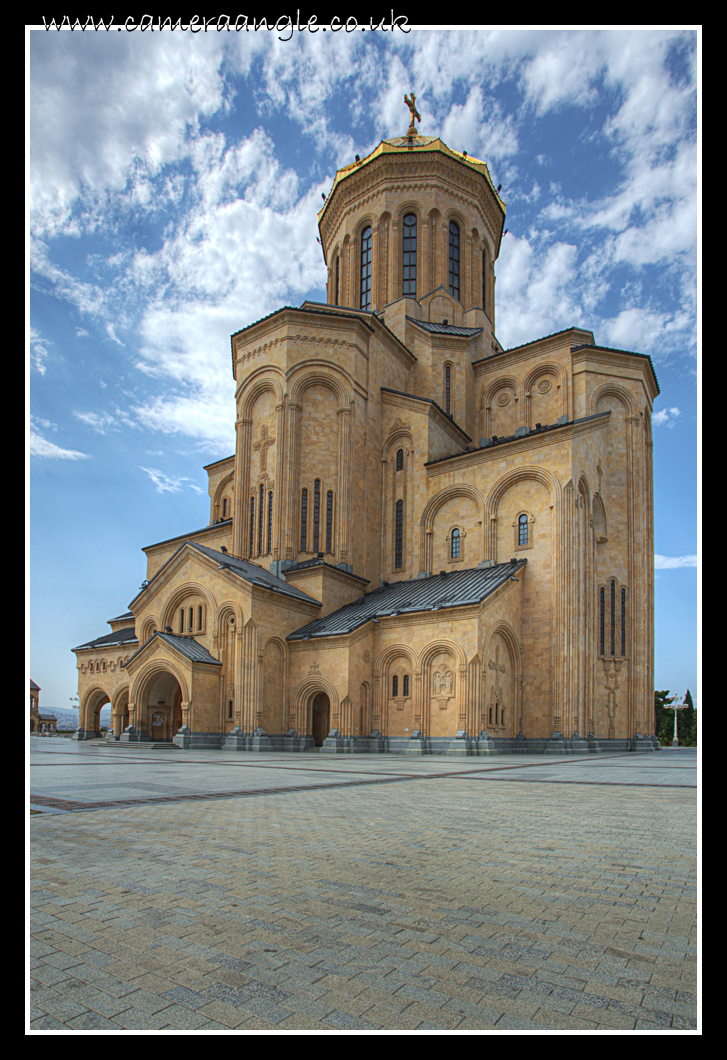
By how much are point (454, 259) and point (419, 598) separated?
25222 mm

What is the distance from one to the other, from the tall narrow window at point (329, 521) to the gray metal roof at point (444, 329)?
13.1 meters

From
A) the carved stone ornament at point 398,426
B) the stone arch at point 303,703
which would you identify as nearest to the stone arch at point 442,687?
the stone arch at point 303,703

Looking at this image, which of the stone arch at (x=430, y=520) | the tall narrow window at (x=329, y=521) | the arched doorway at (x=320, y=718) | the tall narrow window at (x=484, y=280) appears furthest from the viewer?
the tall narrow window at (x=484, y=280)

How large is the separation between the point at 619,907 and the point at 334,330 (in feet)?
111

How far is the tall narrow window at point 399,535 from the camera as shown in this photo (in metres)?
35.7

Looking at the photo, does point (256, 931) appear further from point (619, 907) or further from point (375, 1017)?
point (619, 907)

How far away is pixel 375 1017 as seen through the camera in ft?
8.94

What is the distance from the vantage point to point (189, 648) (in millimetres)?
29156

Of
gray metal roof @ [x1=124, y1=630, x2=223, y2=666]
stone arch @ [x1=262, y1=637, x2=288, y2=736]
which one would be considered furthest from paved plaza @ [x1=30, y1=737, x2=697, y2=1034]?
stone arch @ [x1=262, y1=637, x2=288, y2=736]

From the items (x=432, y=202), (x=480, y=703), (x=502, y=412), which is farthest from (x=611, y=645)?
(x=432, y=202)

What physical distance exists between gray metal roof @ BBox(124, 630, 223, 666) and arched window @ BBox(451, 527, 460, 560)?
40.4 feet

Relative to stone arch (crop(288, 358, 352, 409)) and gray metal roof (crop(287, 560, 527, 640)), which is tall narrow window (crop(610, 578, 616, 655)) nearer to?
gray metal roof (crop(287, 560, 527, 640))

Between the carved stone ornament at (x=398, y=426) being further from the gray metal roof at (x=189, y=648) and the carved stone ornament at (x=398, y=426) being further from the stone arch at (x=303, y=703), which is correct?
the gray metal roof at (x=189, y=648)

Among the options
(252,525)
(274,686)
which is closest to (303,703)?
(274,686)
